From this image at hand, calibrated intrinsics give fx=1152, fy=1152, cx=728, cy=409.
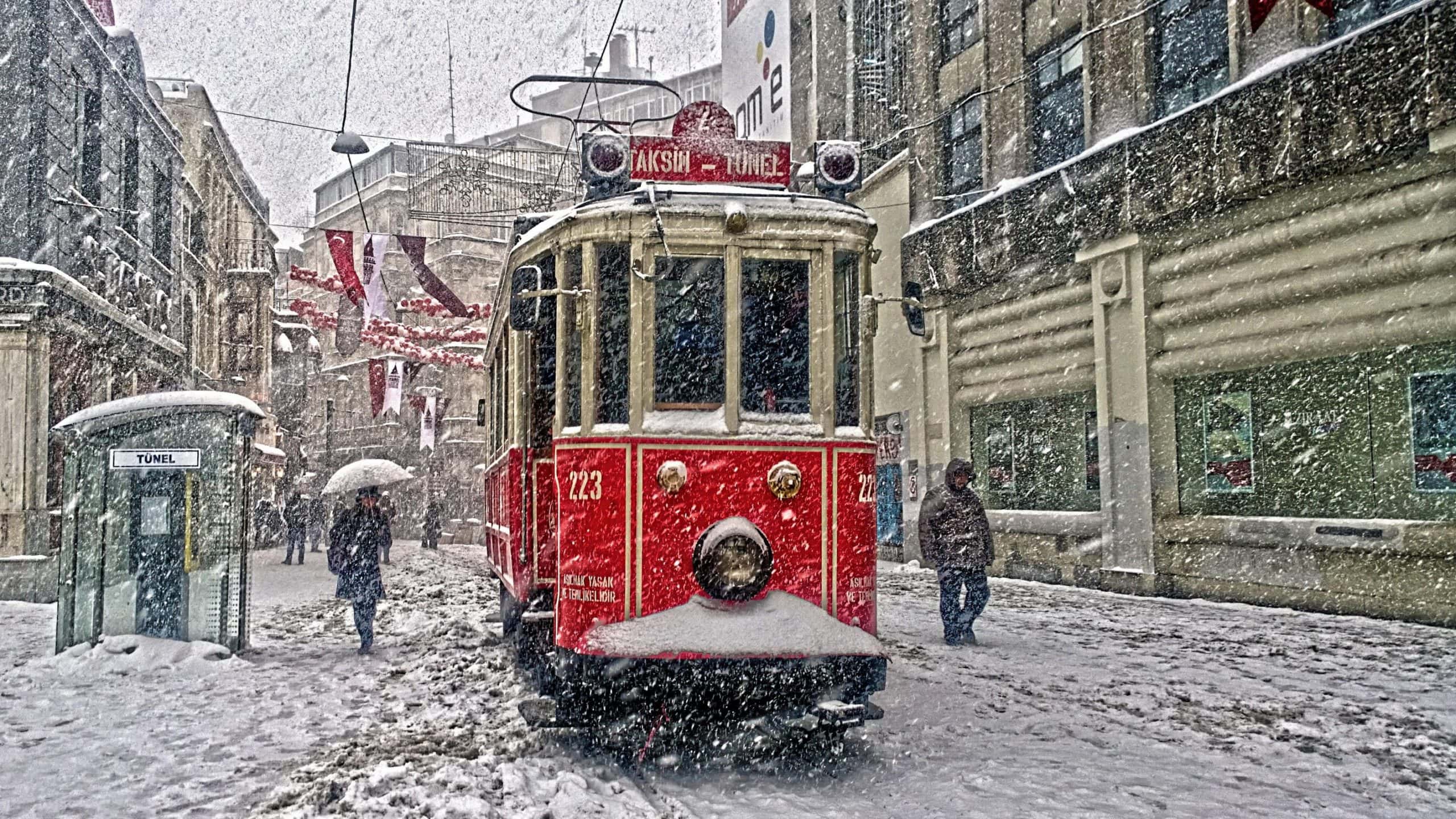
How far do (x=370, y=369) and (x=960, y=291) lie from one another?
1911 cm

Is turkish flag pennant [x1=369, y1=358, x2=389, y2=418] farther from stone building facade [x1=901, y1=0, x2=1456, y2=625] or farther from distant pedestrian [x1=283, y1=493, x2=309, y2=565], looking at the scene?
stone building facade [x1=901, y1=0, x2=1456, y2=625]

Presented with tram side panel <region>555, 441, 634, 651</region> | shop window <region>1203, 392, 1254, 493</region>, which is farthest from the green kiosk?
shop window <region>1203, 392, 1254, 493</region>

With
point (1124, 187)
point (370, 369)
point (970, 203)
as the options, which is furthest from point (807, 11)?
point (370, 369)

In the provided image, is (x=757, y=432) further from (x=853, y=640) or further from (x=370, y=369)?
(x=370, y=369)

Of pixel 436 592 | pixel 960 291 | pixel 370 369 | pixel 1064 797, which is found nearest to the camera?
pixel 1064 797

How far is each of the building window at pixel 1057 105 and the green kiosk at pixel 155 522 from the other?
11.9m

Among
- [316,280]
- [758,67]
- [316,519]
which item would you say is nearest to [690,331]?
[758,67]

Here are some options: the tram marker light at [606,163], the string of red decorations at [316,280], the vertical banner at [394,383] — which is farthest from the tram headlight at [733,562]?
the vertical banner at [394,383]

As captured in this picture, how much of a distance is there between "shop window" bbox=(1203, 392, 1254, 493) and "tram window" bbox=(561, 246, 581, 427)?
31.5 feet

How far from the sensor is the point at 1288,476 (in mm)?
12594

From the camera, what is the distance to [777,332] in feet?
21.1

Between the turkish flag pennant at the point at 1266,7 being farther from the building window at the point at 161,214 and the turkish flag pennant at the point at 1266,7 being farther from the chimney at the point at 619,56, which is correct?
the chimney at the point at 619,56

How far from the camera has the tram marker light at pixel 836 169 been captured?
6785 mm

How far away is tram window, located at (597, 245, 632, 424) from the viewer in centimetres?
625
